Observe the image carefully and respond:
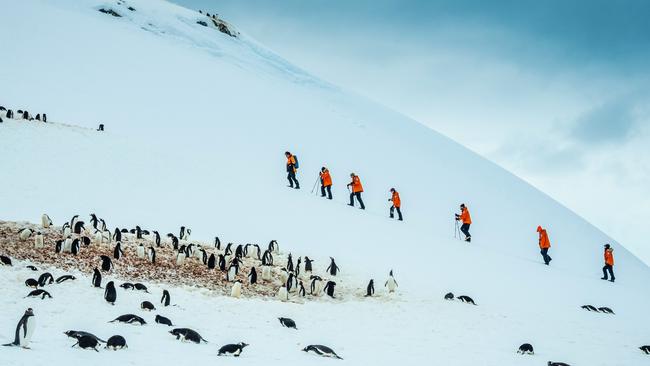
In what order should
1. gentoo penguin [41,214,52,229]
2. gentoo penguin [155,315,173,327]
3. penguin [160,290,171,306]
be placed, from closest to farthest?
gentoo penguin [155,315,173,327], penguin [160,290,171,306], gentoo penguin [41,214,52,229]

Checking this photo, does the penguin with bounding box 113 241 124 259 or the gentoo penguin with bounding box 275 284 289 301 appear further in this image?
the penguin with bounding box 113 241 124 259

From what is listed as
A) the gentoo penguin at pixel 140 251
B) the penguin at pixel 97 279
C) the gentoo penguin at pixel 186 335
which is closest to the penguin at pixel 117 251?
the gentoo penguin at pixel 140 251

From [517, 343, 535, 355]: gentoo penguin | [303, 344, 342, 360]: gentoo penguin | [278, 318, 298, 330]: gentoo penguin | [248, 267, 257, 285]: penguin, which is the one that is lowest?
[303, 344, 342, 360]: gentoo penguin

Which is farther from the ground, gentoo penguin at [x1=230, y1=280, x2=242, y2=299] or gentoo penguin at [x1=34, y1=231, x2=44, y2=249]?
gentoo penguin at [x1=34, y1=231, x2=44, y2=249]

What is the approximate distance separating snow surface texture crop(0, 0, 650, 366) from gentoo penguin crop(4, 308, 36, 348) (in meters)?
0.19

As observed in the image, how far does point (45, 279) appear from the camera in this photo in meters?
9.40

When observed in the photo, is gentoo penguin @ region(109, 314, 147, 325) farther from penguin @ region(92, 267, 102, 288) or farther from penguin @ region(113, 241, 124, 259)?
penguin @ region(113, 241, 124, 259)

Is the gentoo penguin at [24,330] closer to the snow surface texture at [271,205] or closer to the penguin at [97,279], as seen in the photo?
the snow surface texture at [271,205]

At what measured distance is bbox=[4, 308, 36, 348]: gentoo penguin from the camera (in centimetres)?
624

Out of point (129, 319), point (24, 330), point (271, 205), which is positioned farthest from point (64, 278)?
point (271, 205)

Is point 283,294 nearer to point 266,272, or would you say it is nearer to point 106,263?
point 266,272

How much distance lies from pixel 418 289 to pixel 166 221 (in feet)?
24.5

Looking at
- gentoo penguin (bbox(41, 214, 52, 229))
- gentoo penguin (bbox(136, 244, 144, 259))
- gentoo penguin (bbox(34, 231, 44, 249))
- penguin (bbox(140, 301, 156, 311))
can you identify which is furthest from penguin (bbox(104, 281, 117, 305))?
gentoo penguin (bbox(41, 214, 52, 229))

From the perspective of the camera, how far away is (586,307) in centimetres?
1346
